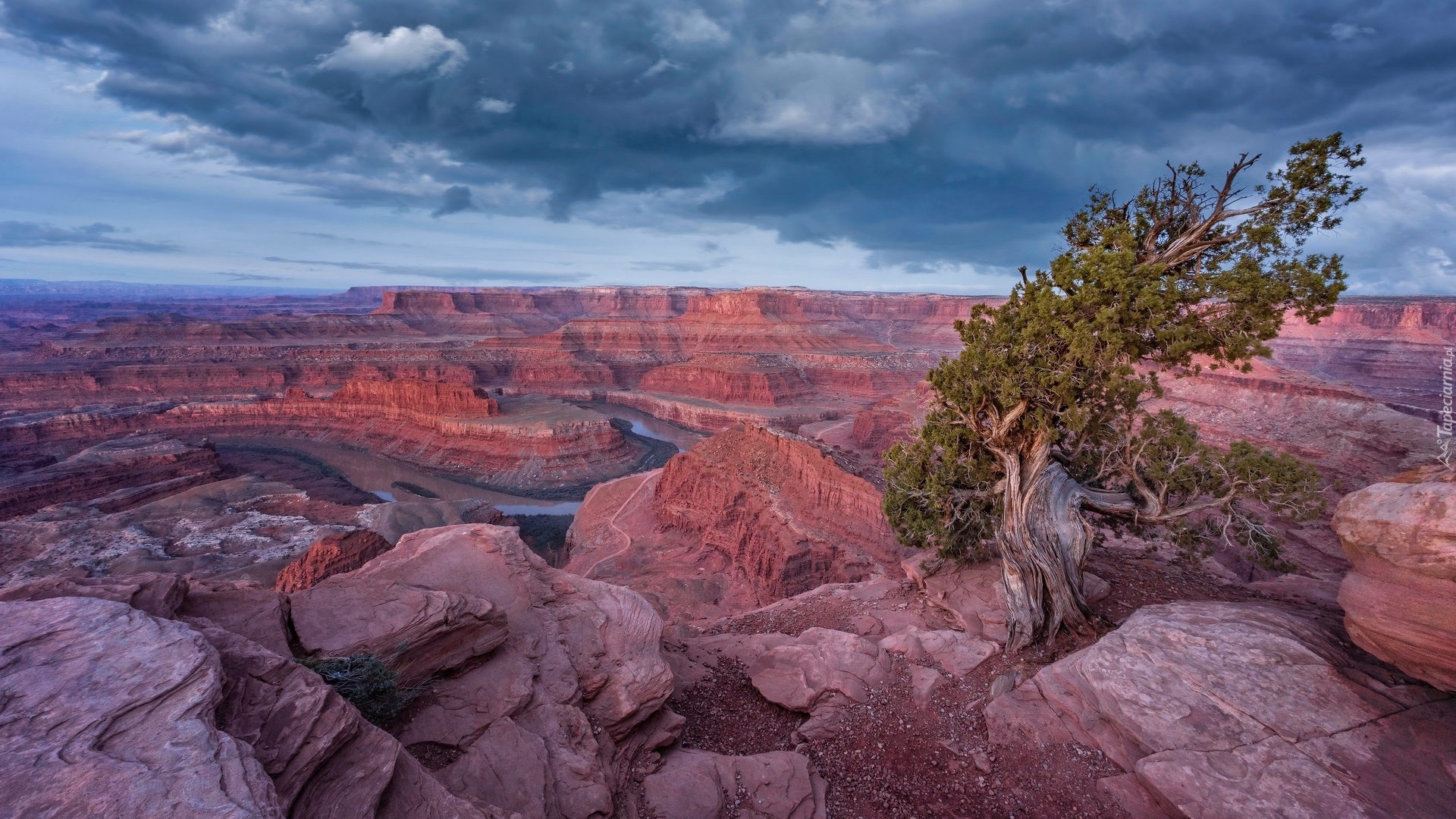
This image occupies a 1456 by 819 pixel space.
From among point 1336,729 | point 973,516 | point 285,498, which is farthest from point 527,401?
point 1336,729

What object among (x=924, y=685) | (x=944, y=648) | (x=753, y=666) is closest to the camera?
(x=924, y=685)

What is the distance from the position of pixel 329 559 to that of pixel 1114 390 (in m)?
31.3

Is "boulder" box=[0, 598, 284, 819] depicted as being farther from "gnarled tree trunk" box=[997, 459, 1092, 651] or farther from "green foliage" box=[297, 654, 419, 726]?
"gnarled tree trunk" box=[997, 459, 1092, 651]

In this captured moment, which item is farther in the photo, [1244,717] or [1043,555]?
[1043,555]

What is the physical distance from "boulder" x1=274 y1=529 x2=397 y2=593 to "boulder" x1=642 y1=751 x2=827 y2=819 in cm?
2206

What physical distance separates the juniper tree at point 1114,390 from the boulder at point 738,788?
498cm

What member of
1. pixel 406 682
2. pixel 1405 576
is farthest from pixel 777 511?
pixel 1405 576

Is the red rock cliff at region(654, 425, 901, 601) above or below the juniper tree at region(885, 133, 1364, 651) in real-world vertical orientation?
below

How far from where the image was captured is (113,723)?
430cm

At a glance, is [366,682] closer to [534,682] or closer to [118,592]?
[534,682]

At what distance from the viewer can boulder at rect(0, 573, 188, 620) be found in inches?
254

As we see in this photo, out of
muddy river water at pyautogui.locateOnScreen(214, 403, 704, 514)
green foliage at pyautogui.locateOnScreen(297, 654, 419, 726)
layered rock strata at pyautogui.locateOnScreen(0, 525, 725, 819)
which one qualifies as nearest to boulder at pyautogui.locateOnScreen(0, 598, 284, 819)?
layered rock strata at pyautogui.locateOnScreen(0, 525, 725, 819)

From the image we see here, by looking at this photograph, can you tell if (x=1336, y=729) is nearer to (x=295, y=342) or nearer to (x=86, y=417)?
(x=86, y=417)

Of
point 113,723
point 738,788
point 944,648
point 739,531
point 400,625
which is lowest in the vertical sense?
point 739,531
